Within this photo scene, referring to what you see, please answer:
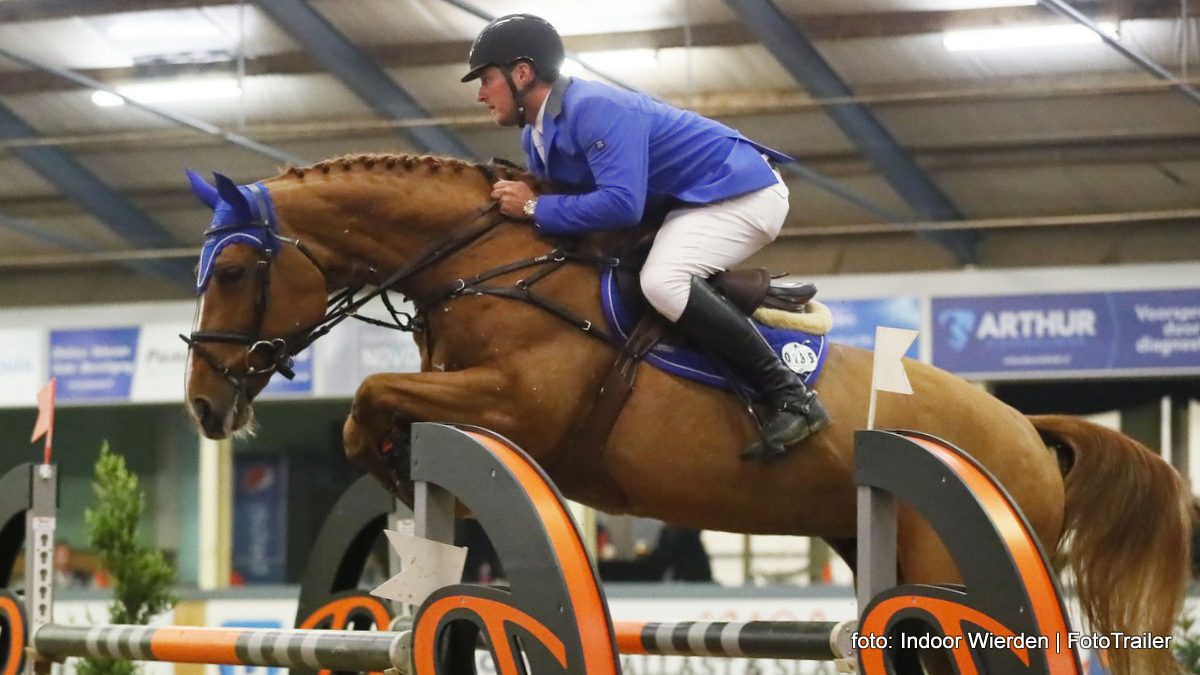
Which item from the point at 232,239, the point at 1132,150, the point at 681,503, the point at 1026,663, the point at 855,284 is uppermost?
the point at 1132,150

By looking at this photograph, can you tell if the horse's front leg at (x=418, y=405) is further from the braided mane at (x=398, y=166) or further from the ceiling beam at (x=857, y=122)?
the ceiling beam at (x=857, y=122)

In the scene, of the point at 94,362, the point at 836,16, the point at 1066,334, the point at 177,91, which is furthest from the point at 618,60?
the point at 94,362

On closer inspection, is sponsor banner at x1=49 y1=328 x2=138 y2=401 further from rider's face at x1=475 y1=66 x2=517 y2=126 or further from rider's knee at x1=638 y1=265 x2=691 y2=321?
rider's knee at x1=638 y1=265 x2=691 y2=321

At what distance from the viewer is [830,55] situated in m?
7.66

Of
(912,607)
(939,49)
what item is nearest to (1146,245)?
(939,49)

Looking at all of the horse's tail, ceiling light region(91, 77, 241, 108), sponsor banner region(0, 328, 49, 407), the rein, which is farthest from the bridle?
sponsor banner region(0, 328, 49, 407)

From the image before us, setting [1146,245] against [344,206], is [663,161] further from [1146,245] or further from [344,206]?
[1146,245]

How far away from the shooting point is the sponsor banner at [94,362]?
337 inches

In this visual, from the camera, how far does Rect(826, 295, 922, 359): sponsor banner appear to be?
290 inches

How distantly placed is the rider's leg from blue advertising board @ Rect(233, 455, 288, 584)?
6.63 metres

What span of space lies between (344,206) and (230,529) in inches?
235

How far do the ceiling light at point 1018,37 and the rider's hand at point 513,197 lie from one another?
188 inches

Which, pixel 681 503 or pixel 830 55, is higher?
pixel 830 55

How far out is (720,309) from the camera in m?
2.88
